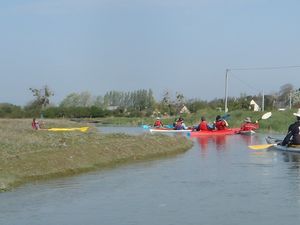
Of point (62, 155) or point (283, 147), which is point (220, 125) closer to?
point (283, 147)

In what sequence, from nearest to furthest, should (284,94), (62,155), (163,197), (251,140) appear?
1. (163,197)
2. (62,155)
3. (251,140)
4. (284,94)

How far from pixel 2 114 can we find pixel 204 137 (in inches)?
2689

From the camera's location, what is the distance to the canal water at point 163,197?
42.1 ft

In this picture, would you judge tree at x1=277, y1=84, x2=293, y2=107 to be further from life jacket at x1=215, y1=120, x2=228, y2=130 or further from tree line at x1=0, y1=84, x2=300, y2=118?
life jacket at x1=215, y1=120, x2=228, y2=130

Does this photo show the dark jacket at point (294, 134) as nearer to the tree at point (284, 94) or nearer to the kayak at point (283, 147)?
the kayak at point (283, 147)

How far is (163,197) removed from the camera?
15617mm

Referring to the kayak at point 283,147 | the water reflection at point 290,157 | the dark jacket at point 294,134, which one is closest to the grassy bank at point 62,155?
the kayak at point 283,147

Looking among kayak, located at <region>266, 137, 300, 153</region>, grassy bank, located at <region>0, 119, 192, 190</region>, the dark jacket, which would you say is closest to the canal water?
grassy bank, located at <region>0, 119, 192, 190</region>

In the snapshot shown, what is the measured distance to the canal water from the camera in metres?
12.8

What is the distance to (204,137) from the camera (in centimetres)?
4575

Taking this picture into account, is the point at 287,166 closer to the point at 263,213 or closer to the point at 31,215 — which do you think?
the point at 263,213

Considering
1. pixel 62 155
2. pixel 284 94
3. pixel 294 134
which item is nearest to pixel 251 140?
pixel 294 134

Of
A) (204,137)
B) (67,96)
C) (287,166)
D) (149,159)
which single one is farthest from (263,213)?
(67,96)

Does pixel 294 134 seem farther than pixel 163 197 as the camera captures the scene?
Yes
